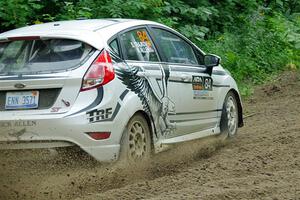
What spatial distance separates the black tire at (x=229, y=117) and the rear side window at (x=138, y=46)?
1.72 metres

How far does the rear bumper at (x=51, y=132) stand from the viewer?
20.1 ft

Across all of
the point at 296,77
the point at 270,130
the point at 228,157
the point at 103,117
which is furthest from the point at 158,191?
the point at 296,77

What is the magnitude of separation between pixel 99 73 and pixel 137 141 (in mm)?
874

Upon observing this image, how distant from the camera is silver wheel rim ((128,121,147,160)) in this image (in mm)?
6699

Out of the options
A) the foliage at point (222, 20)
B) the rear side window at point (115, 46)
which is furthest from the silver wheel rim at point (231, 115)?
the foliage at point (222, 20)

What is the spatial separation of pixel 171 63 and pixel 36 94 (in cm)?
198

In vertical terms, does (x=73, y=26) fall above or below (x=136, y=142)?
above

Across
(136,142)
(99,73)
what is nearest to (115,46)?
(99,73)

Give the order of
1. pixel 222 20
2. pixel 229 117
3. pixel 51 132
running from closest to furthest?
pixel 51 132 < pixel 229 117 < pixel 222 20

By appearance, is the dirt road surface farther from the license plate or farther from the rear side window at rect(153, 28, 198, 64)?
the rear side window at rect(153, 28, 198, 64)

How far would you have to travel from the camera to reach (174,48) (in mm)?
8102

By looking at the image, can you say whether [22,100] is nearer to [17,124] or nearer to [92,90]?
[17,124]

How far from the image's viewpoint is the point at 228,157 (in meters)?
7.54

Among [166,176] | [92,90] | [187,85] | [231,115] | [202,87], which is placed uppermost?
[92,90]
